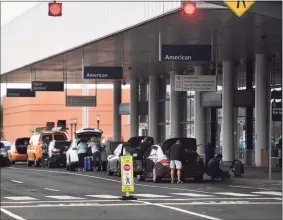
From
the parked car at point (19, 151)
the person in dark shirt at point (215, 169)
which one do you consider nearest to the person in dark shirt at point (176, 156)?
the person in dark shirt at point (215, 169)

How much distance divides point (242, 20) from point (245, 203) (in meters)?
9.10

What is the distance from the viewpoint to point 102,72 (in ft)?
113

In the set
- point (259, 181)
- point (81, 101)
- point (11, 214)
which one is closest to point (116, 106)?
point (81, 101)

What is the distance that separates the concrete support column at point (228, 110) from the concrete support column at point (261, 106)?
2415 mm

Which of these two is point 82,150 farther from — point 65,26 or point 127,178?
point 127,178

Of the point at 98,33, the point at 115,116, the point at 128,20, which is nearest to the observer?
the point at 128,20

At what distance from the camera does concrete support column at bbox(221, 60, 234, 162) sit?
3844 centimetres

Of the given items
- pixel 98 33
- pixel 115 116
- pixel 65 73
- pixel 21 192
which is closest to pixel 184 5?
pixel 21 192

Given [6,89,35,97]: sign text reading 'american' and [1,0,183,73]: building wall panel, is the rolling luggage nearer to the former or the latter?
[1,0,183,73]: building wall panel

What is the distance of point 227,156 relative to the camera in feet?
128

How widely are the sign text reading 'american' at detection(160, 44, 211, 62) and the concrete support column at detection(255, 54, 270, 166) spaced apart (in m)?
9.54

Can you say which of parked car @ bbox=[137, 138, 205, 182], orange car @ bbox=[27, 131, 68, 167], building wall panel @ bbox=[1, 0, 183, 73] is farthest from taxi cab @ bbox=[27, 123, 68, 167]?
parked car @ bbox=[137, 138, 205, 182]

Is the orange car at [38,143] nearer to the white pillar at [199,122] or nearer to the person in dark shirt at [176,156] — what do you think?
the white pillar at [199,122]

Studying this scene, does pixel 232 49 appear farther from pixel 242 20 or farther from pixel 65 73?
pixel 65 73
